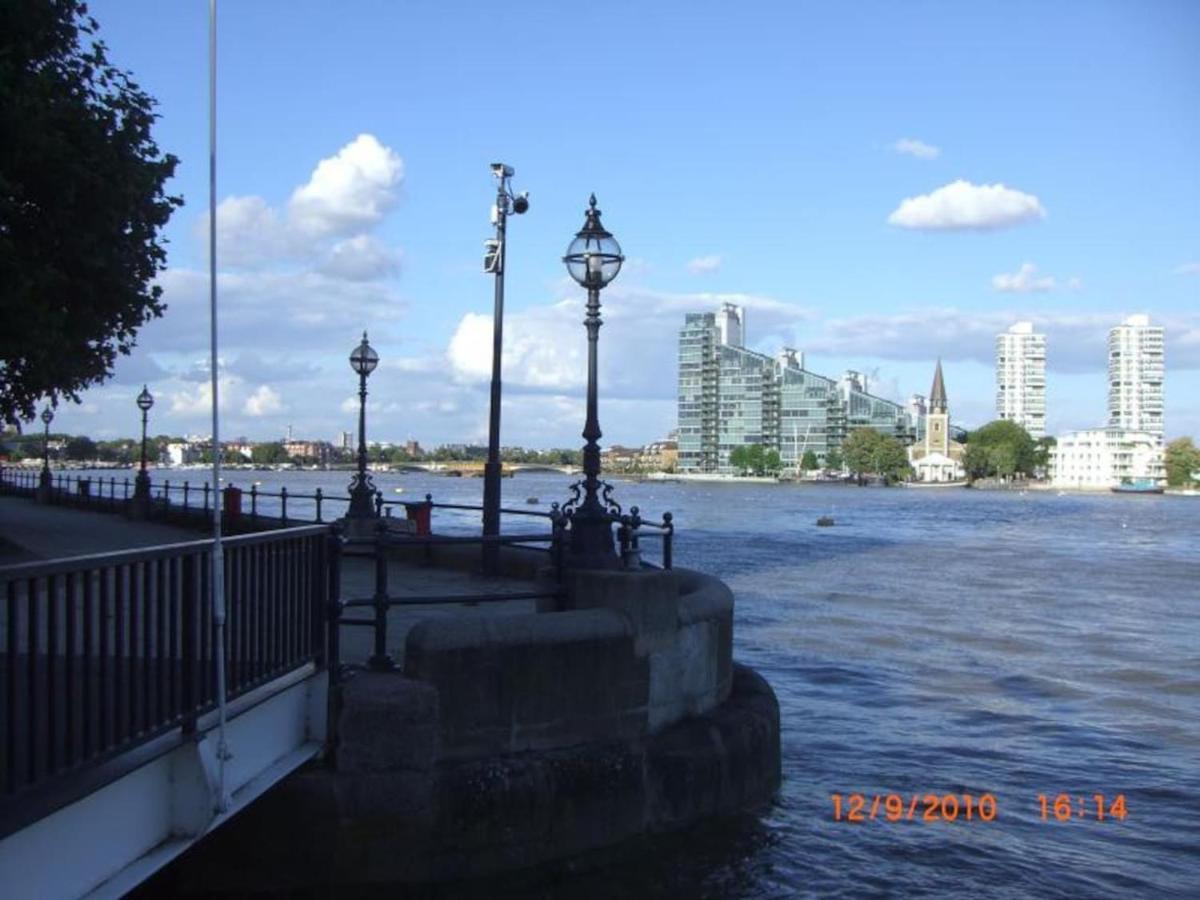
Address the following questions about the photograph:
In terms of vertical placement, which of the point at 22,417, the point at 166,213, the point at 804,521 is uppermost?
the point at 166,213

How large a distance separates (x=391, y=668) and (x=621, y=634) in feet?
5.59

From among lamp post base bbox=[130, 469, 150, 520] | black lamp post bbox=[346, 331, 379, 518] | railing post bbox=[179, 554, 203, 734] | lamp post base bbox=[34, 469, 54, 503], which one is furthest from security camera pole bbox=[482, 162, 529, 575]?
lamp post base bbox=[34, 469, 54, 503]

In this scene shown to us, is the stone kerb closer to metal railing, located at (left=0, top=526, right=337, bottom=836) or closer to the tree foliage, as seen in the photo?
metal railing, located at (left=0, top=526, right=337, bottom=836)

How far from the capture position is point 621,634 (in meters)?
8.85

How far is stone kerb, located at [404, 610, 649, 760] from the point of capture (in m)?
7.98

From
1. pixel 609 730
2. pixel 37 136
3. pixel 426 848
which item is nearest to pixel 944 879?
pixel 609 730

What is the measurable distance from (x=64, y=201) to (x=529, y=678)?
39.1 ft

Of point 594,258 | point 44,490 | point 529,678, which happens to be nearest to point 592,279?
point 594,258

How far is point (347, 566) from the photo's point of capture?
18000 millimetres

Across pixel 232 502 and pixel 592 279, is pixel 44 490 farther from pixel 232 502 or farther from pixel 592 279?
pixel 592 279

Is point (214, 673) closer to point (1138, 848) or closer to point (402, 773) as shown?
point (402, 773)

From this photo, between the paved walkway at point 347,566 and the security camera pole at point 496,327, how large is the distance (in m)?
1.04

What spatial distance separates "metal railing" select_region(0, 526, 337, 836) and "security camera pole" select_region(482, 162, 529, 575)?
871cm
